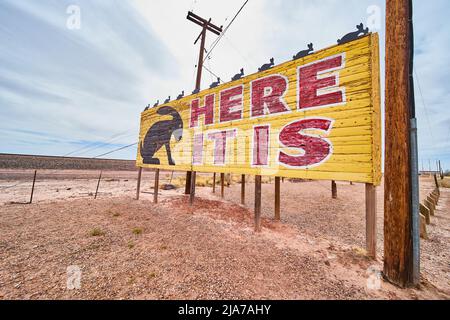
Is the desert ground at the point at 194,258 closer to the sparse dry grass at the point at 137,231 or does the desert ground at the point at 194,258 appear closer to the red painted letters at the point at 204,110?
the sparse dry grass at the point at 137,231

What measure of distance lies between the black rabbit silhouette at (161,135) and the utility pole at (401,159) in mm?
8830

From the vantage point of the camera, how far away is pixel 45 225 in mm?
6461

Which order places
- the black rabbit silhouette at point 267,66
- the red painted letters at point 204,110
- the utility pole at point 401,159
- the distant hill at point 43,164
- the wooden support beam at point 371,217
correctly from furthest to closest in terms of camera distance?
1. the distant hill at point 43,164
2. the red painted letters at point 204,110
3. the black rabbit silhouette at point 267,66
4. the wooden support beam at point 371,217
5. the utility pole at point 401,159

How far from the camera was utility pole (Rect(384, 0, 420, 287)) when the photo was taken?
345 cm

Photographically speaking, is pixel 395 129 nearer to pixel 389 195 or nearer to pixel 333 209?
pixel 389 195

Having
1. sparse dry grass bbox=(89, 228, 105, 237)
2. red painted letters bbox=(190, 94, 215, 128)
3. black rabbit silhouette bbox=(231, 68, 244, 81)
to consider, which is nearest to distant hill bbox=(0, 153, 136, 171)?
red painted letters bbox=(190, 94, 215, 128)

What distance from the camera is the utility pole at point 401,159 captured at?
3.45 m

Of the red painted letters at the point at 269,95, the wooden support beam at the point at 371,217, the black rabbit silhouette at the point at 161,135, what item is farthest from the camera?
the black rabbit silhouette at the point at 161,135

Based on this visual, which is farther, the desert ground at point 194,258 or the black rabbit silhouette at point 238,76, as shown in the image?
the black rabbit silhouette at point 238,76

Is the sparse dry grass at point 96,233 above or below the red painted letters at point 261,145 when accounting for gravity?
below

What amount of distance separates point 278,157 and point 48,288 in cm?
631

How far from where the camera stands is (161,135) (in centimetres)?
1148

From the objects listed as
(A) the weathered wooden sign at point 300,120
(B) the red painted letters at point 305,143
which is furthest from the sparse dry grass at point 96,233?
(B) the red painted letters at point 305,143
